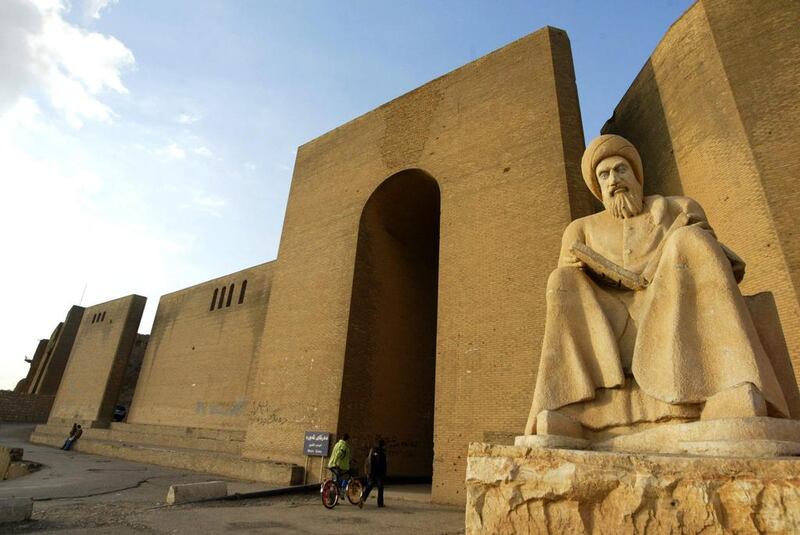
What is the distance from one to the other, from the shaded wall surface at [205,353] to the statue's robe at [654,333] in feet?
46.9

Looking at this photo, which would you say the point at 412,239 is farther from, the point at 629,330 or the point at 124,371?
the point at 124,371

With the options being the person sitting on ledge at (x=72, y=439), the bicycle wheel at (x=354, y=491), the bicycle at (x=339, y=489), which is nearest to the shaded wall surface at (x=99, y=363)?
the person sitting on ledge at (x=72, y=439)

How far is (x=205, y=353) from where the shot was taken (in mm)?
17594

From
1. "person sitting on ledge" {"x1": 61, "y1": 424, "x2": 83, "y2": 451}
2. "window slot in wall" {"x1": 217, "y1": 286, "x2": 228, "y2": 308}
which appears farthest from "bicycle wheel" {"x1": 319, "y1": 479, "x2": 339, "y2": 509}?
"person sitting on ledge" {"x1": 61, "y1": 424, "x2": 83, "y2": 451}

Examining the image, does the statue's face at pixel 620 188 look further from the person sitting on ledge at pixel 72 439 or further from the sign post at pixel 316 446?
the person sitting on ledge at pixel 72 439

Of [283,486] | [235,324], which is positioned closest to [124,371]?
[235,324]

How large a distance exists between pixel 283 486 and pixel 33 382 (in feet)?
91.8

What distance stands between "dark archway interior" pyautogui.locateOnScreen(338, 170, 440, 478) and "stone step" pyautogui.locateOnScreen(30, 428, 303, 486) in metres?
1.36

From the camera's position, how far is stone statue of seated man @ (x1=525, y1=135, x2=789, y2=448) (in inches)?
77.9

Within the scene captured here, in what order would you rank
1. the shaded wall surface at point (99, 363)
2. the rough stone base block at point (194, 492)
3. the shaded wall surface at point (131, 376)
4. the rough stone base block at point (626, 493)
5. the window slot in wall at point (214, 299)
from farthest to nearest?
the shaded wall surface at point (131, 376)
the shaded wall surface at point (99, 363)
the window slot in wall at point (214, 299)
the rough stone base block at point (194, 492)
the rough stone base block at point (626, 493)

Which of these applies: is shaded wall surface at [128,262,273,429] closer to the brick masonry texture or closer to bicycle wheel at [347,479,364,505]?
the brick masonry texture

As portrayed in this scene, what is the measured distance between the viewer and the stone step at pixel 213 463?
8781 millimetres

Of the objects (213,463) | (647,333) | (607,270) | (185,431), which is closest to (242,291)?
(185,431)

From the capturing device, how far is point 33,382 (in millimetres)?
27594
